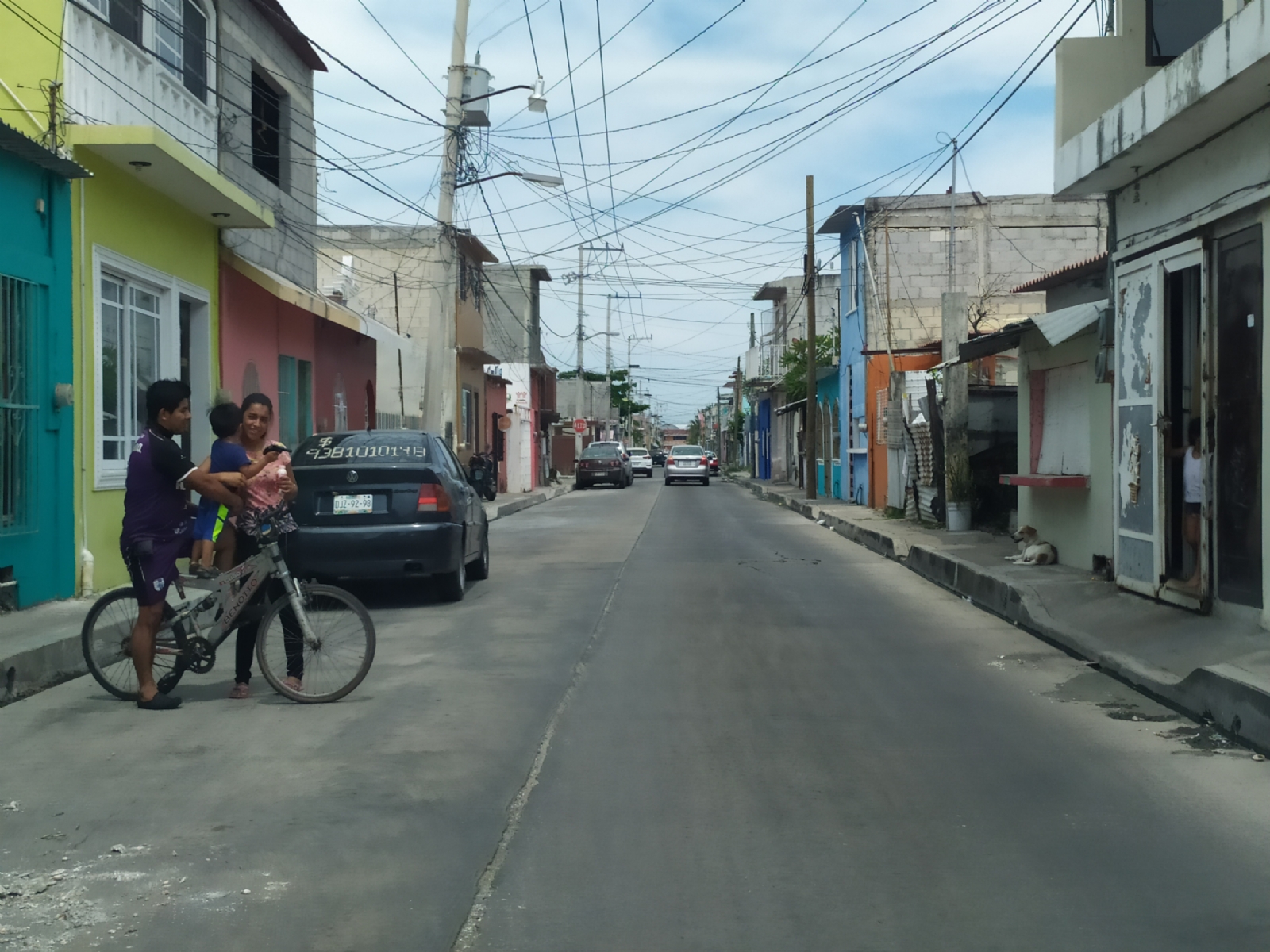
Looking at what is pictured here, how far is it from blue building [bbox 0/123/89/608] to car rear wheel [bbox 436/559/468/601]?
3.22m

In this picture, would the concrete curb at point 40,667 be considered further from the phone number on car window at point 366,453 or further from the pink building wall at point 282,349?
the pink building wall at point 282,349

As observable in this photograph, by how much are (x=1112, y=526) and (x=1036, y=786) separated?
6.97 metres

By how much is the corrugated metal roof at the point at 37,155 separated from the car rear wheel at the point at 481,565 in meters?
5.47

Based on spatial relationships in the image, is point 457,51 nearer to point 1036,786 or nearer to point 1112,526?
point 1112,526

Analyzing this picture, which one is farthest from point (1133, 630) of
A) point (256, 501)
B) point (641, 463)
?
point (641, 463)

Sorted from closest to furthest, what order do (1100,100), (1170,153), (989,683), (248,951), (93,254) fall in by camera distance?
(248,951) < (989,683) < (1170,153) < (93,254) < (1100,100)

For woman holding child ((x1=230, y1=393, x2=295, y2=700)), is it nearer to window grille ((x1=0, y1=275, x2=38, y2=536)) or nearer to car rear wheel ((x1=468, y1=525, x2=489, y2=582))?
window grille ((x1=0, y1=275, x2=38, y2=536))

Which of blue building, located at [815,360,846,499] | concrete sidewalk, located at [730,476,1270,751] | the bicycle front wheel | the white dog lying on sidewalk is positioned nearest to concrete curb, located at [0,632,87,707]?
the bicycle front wheel

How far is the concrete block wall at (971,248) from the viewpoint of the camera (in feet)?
108

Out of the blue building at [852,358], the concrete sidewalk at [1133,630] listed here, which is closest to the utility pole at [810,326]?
the blue building at [852,358]

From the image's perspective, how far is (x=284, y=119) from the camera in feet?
64.6

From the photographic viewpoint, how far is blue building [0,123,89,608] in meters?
10.1

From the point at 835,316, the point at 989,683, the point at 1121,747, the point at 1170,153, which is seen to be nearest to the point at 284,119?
the point at 1170,153

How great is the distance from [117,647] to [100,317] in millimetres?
5288
